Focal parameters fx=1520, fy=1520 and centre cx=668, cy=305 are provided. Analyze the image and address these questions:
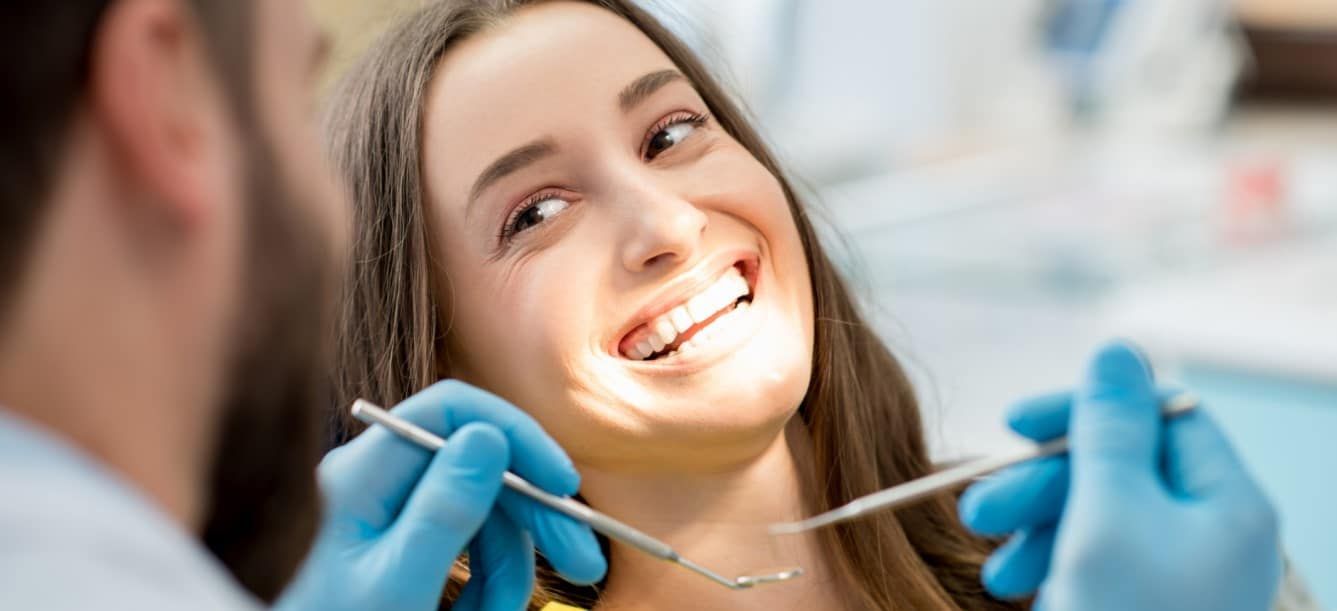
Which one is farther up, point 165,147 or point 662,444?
point 165,147

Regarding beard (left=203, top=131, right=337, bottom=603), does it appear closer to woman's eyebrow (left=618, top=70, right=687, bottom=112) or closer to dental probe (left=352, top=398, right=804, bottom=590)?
dental probe (left=352, top=398, right=804, bottom=590)

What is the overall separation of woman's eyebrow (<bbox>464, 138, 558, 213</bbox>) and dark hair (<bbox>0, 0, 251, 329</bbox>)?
62 cm

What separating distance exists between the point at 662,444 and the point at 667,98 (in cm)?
32

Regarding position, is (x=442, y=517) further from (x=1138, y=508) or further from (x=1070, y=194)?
(x=1070, y=194)

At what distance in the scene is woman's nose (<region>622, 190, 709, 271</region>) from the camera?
49.4 inches

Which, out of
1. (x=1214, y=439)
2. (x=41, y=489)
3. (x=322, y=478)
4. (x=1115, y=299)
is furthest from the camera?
(x=1115, y=299)

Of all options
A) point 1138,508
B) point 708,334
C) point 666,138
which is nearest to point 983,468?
point 1138,508

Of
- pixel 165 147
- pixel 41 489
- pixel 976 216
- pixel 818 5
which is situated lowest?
pixel 976 216

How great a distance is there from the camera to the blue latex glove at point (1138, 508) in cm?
96

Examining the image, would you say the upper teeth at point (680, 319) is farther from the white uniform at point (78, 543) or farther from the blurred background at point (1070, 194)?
the blurred background at point (1070, 194)

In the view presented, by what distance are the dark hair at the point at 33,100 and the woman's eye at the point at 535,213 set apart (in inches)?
25.5

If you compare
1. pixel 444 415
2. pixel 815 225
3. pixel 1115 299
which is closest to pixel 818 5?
pixel 1115 299

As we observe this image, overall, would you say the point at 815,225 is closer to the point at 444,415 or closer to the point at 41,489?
the point at 444,415

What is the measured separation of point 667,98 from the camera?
136 cm
